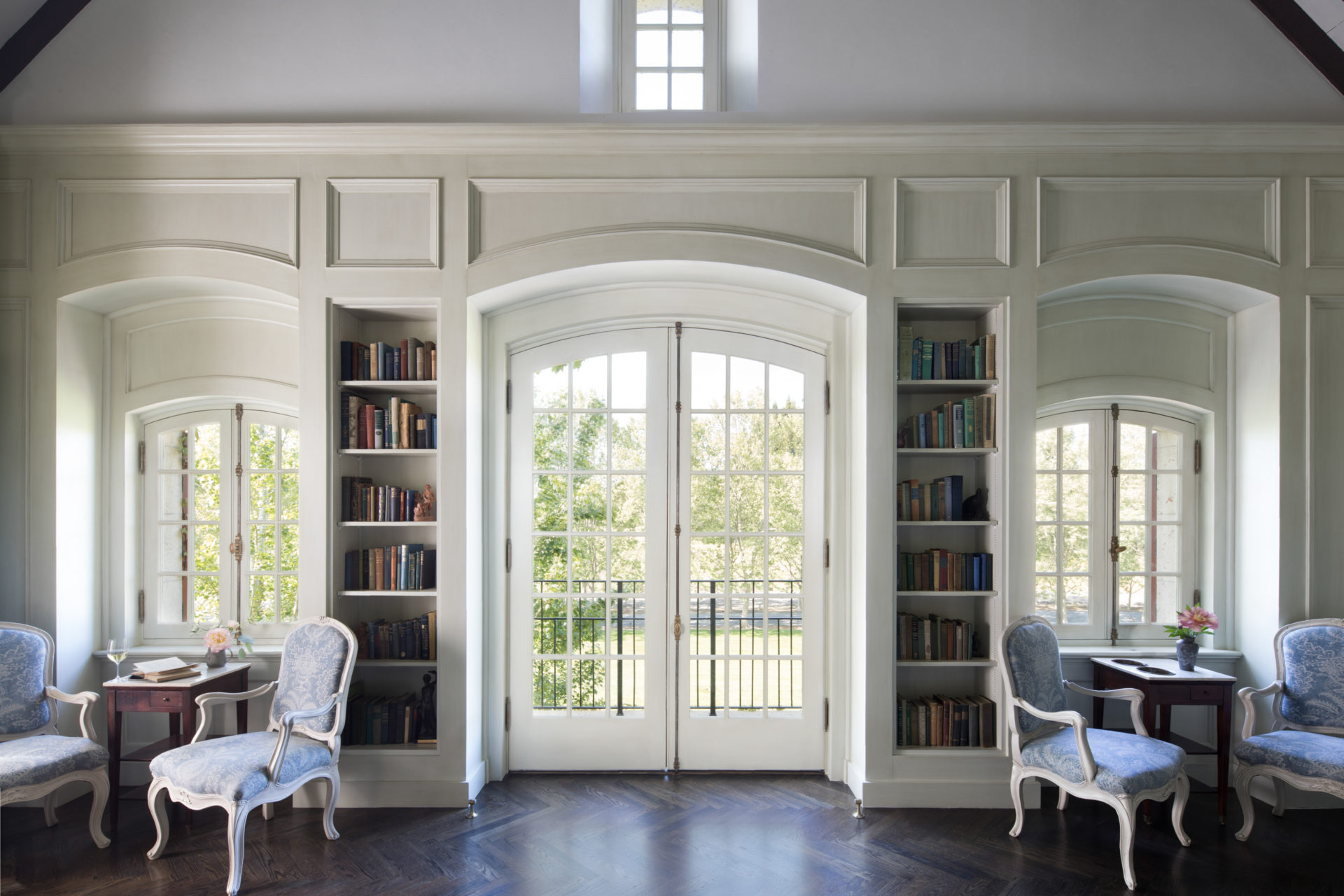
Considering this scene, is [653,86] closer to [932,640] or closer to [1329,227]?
[932,640]

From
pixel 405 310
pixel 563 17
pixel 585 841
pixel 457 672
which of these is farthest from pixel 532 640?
pixel 563 17

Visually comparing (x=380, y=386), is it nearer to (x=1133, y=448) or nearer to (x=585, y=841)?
(x=585, y=841)

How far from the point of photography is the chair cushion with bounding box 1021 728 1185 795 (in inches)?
130

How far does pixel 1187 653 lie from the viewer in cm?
396

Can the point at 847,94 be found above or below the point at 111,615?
above

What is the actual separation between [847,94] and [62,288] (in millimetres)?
4236

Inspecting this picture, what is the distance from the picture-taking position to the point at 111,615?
4.39 meters

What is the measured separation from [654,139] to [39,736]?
4160 mm

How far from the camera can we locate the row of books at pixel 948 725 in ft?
13.4

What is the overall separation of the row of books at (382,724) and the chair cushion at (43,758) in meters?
1.07

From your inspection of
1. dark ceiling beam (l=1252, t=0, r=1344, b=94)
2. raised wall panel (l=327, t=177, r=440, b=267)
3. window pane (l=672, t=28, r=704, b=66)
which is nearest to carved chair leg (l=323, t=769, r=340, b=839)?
raised wall panel (l=327, t=177, r=440, b=267)

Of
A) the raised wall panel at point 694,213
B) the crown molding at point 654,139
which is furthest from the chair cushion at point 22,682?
the raised wall panel at point 694,213

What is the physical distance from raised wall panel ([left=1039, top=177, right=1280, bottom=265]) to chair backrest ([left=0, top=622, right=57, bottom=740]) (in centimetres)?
541

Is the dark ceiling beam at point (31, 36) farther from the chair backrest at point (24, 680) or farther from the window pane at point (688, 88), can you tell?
the window pane at point (688, 88)
